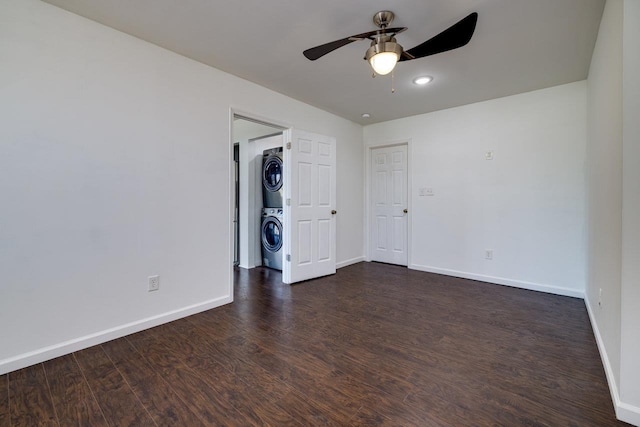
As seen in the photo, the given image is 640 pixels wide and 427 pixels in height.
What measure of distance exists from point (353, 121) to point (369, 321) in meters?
3.29

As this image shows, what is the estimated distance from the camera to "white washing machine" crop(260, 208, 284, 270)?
14.0 feet

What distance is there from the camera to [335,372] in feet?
5.88

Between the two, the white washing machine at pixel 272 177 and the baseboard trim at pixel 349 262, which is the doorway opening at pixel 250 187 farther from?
the baseboard trim at pixel 349 262

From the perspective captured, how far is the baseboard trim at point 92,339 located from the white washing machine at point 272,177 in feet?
6.23

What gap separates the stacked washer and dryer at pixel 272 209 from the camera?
4.23 m

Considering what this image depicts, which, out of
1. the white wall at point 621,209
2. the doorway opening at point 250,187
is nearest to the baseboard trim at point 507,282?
the white wall at point 621,209

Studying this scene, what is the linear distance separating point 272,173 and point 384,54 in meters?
2.75

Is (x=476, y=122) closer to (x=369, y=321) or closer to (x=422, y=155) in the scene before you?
(x=422, y=155)

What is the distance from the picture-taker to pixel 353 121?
186 inches

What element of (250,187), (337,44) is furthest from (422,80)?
(250,187)

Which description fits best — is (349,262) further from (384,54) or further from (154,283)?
(384,54)

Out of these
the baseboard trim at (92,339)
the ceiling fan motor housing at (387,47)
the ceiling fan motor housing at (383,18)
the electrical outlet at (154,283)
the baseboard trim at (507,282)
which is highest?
the ceiling fan motor housing at (383,18)

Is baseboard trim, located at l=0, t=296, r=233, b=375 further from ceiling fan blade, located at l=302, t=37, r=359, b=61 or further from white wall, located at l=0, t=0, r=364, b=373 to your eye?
ceiling fan blade, located at l=302, t=37, r=359, b=61

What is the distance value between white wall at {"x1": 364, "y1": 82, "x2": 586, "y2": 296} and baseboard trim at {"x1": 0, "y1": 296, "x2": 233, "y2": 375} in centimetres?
322
